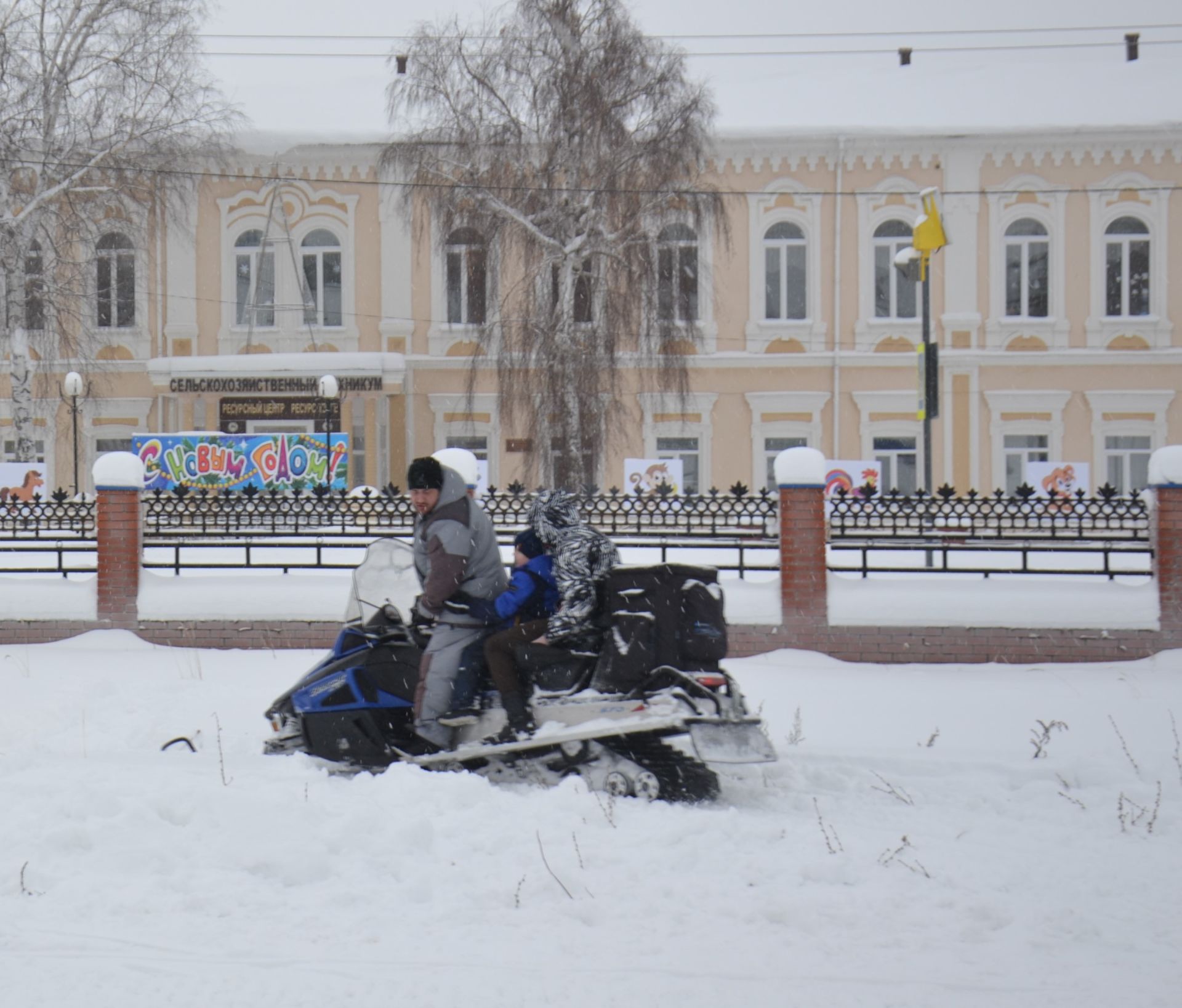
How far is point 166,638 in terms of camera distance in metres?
11.2

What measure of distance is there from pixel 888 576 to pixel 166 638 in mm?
6603

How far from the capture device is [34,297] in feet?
75.5

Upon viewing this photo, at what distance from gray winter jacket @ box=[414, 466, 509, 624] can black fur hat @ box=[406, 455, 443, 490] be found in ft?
0.13

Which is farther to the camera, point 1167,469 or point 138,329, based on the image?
point 138,329

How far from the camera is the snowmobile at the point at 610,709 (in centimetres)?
587

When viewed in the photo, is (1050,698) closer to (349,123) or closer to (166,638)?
(166,638)

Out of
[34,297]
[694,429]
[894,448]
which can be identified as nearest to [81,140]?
[34,297]

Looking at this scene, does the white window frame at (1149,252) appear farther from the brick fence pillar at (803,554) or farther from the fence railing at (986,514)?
the brick fence pillar at (803,554)

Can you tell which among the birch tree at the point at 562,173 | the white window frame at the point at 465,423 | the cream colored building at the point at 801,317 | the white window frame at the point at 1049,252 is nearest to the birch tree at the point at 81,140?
the cream colored building at the point at 801,317

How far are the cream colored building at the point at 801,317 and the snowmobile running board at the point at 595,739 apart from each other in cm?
1946

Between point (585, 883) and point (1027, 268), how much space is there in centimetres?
2422

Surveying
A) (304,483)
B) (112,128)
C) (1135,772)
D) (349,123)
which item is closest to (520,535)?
(1135,772)

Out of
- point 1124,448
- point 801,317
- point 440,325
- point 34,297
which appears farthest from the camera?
point 801,317

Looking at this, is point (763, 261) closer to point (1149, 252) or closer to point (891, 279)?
point (891, 279)
